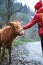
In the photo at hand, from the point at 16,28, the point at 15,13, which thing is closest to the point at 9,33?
the point at 16,28

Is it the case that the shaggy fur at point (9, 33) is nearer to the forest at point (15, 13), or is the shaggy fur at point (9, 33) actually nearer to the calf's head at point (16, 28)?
the calf's head at point (16, 28)

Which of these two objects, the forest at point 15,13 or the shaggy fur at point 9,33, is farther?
the forest at point 15,13

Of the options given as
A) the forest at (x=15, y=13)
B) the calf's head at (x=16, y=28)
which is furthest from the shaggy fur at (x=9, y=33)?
the forest at (x=15, y=13)

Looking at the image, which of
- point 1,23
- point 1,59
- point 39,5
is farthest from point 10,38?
point 1,23

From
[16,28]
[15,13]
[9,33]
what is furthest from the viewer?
[15,13]

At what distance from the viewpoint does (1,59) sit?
9.34ft

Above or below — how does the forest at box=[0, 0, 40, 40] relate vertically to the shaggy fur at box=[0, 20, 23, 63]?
above

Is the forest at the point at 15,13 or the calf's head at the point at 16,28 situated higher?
the forest at the point at 15,13

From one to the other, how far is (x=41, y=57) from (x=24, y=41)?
79 centimetres

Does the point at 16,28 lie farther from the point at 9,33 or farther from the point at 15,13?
the point at 15,13

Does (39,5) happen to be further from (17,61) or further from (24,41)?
(24,41)

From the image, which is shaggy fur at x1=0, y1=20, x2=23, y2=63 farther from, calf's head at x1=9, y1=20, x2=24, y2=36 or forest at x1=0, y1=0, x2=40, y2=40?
forest at x1=0, y1=0, x2=40, y2=40

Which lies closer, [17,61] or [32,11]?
[17,61]

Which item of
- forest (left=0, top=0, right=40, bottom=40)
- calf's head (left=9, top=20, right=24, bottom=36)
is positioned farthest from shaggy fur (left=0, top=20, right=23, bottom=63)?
forest (left=0, top=0, right=40, bottom=40)
